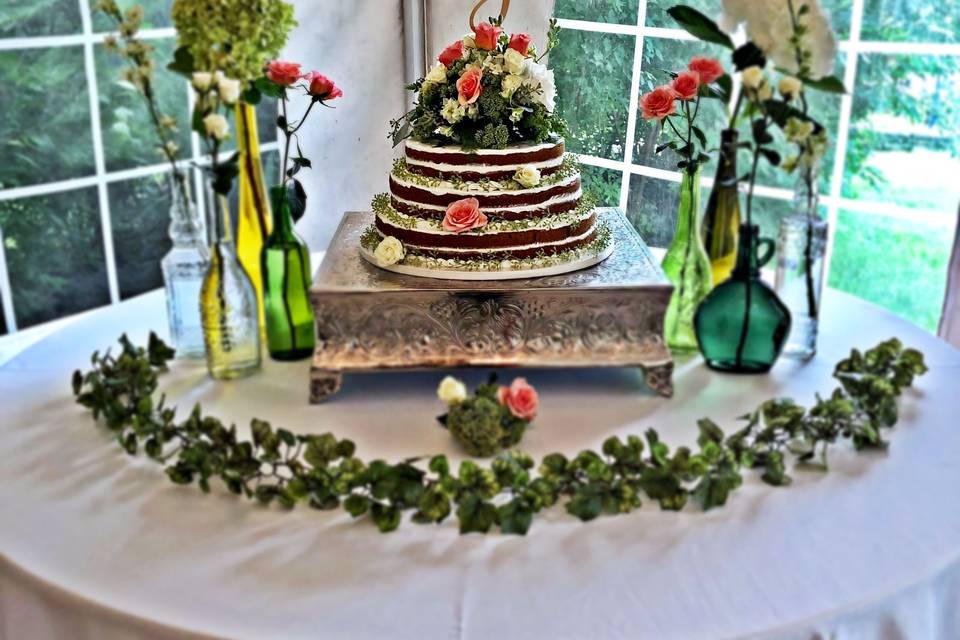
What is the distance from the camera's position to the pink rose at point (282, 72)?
1573 mm

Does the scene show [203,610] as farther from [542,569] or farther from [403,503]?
[542,569]

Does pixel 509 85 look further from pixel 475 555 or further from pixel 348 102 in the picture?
pixel 348 102

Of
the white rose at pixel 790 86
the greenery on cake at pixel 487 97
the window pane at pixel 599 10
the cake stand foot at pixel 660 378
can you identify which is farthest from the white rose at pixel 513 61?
the window pane at pixel 599 10

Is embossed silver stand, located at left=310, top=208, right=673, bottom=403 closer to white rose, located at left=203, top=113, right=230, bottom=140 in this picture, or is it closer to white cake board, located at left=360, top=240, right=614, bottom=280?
white cake board, located at left=360, top=240, right=614, bottom=280

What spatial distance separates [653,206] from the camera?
3.56m

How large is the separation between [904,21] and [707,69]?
1813mm

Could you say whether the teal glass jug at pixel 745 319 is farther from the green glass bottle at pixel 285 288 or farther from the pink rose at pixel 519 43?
the green glass bottle at pixel 285 288

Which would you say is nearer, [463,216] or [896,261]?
[463,216]

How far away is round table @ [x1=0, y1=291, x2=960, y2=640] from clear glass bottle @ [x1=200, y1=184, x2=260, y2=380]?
12cm

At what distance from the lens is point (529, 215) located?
1.65m

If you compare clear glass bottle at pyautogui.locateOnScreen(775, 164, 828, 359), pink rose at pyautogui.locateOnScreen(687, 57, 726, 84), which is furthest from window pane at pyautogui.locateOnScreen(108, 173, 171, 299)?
clear glass bottle at pyautogui.locateOnScreen(775, 164, 828, 359)

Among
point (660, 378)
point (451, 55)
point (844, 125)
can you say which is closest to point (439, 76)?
point (451, 55)

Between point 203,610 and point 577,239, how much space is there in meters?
0.92

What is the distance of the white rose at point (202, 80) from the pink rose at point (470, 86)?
0.41 metres
